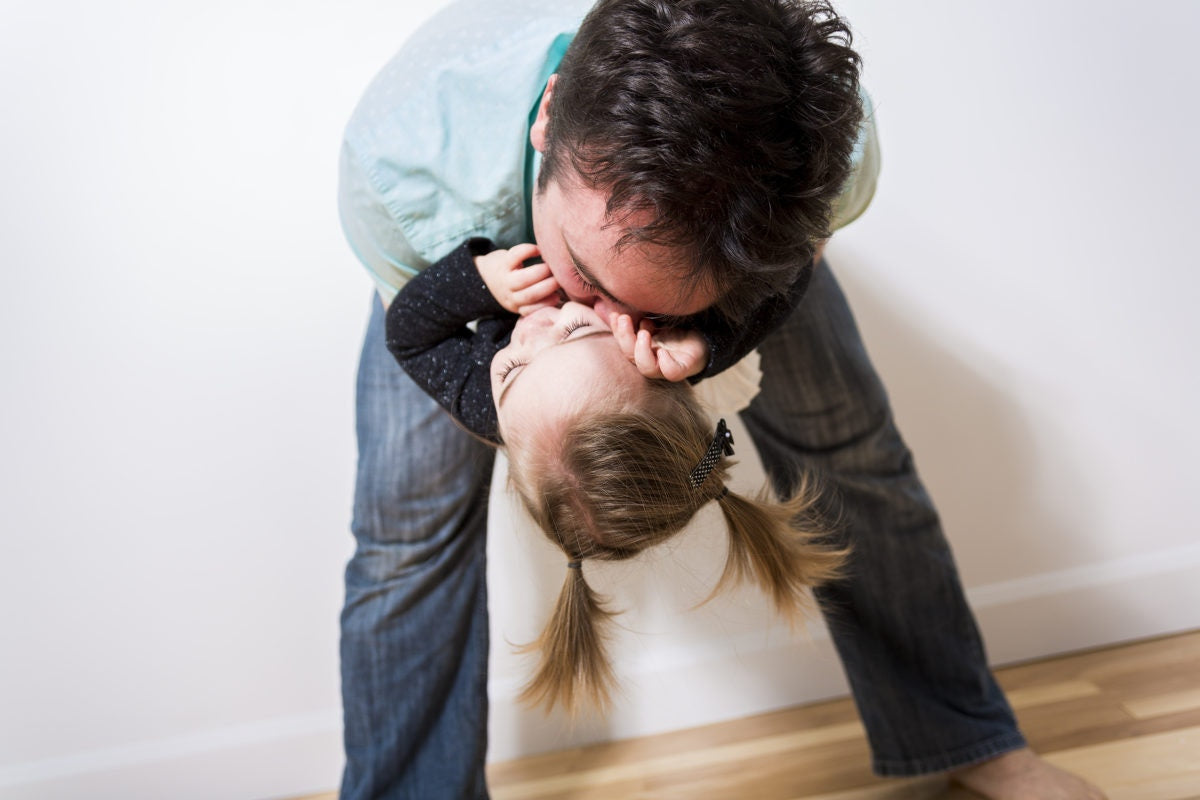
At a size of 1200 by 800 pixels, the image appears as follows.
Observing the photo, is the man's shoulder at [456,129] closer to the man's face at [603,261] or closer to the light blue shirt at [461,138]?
the light blue shirt at [461,138]

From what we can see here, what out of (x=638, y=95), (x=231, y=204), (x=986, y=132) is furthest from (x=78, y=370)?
(x=986, y=132)

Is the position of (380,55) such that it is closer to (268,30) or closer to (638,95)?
(268,30)

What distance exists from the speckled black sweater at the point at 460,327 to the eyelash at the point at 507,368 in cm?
4

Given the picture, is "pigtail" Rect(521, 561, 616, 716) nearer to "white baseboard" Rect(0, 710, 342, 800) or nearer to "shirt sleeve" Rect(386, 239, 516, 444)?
"shirt sleeve" Rect(386, 239, 516, 444)

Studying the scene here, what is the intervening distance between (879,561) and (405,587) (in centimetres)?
55

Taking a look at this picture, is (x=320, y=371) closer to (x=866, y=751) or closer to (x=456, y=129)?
(x=456, y=129)

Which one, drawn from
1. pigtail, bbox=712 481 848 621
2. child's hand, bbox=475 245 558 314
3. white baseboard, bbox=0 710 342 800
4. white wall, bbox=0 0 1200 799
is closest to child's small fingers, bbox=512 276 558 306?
child's hand, bbox=475 245 558 314

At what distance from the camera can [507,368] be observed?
90 cm

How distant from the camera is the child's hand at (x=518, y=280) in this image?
2.94 ft

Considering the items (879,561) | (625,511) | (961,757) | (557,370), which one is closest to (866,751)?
(961,757)

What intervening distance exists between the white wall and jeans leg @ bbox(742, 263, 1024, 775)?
24 cm

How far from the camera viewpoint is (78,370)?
1.39 m

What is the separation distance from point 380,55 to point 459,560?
2.16 feet

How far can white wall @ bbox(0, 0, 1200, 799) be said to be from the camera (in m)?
1.33
